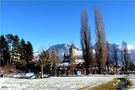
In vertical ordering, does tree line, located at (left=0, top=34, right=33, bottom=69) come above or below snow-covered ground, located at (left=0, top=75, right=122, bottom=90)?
above

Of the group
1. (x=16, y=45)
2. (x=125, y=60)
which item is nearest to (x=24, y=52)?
(x=16, y=45)

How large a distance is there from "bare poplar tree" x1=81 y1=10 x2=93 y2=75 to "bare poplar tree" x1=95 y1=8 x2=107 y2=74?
5.95ft

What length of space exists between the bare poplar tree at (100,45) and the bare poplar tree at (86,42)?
1.81m

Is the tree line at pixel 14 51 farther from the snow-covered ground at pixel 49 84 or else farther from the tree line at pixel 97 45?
the snow-covered ground at pixel 49 84

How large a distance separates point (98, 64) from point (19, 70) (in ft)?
93.0

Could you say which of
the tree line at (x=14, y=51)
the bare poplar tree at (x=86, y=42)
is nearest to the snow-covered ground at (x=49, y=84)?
the bare poplar tree at (x=86, y=42)

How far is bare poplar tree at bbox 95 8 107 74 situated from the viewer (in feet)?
241

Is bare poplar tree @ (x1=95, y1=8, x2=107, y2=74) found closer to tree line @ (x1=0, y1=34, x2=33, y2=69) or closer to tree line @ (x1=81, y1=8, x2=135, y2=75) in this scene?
tree line @ (x1=81, y1=8, x2=135, y2=75)

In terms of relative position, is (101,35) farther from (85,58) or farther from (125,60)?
(125,60)

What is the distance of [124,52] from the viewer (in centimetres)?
10956

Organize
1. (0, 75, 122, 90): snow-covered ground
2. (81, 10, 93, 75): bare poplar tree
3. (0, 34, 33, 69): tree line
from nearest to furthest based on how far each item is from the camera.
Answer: (0, 75, 122, 90): snow-covered ground → (81, 10, 93, 75): bare poplar tree → (0, 34, 33, 69): tree line

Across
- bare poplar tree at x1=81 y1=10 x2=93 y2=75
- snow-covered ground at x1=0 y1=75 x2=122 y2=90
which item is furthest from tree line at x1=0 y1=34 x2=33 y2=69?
snow-covered ground at x1=0 y1=75 x2=122 y2=90

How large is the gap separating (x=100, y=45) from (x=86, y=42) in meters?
3.13

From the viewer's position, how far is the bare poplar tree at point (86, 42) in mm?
72700
